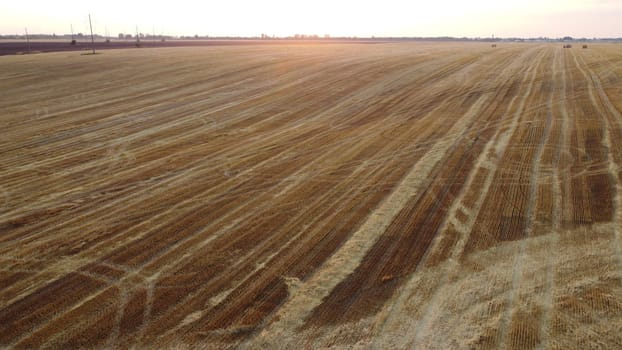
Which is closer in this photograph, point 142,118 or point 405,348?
point 405,348

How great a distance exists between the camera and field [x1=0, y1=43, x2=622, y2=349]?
3.95 metres

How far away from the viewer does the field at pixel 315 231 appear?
395 centimetres

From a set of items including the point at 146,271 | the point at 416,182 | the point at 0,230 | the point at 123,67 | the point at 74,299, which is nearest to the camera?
the point at 74,299

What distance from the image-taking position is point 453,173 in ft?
25.5

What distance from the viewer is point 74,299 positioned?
4.38 metres

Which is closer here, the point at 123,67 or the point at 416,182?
the point at 416,182

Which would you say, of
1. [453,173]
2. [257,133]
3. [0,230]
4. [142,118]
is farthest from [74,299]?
[142,118]

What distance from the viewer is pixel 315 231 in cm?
573

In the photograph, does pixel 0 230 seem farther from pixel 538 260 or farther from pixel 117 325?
pixel 538 260

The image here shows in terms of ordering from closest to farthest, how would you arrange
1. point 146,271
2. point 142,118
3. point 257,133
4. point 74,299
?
point 74,299 < point 146,271 < point 257,133 < point 142,118

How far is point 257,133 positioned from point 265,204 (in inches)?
192

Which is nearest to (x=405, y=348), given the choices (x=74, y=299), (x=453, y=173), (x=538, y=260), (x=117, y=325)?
→ (x=538, y=260)

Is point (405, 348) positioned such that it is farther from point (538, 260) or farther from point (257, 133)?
point (257, 133)

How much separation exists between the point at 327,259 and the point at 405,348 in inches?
62.9
